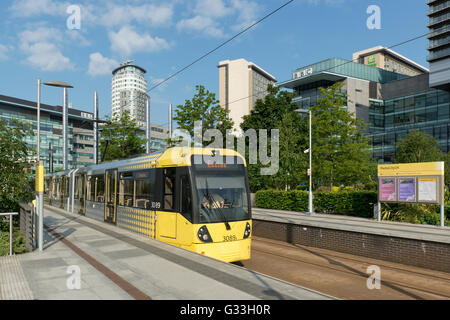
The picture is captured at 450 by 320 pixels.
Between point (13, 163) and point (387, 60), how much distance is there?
135m

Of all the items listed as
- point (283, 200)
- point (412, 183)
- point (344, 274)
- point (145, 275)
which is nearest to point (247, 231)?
point (344, 274)

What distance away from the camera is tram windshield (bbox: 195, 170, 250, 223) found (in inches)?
361

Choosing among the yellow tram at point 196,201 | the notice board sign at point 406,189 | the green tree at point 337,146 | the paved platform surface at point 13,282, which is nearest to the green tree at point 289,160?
the green tree at point 337,146

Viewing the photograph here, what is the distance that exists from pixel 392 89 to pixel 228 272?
8492cm

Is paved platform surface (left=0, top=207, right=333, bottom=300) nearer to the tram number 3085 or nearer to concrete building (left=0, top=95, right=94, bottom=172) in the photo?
the tram number 3085

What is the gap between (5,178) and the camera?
9.89 m

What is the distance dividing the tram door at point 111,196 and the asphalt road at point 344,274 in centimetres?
589

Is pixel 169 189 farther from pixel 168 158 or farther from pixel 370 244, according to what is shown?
pixel 370 244

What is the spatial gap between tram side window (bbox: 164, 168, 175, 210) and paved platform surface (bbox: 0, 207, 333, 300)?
112 centimetres

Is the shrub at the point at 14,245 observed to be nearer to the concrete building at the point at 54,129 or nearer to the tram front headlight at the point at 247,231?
the tram front headlight at the point at 247,231

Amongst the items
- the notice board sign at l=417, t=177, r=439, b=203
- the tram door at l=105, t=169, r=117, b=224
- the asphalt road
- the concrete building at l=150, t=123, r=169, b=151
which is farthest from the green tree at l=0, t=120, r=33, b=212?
the concrete building at l=150, t=123, r=169, b=151
